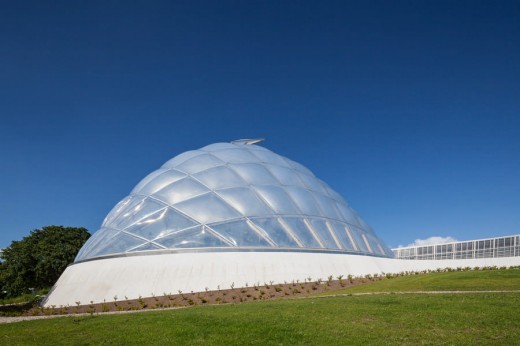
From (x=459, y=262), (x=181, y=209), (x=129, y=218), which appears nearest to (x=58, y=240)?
(x=129, y=218)

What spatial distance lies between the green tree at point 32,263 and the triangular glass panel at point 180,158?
1912 centimetres

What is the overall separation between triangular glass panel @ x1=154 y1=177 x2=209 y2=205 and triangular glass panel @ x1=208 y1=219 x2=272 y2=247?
3175 millimetres

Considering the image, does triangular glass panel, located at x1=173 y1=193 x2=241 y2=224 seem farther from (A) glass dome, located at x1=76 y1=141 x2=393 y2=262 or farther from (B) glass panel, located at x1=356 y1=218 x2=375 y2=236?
(B) glass panel, located at x1=356 y1=218 x2=375 y2=236

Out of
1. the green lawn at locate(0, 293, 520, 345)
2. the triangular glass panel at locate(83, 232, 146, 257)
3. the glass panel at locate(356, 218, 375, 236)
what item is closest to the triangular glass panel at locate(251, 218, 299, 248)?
the triangular glass panel at locate(83, 232, 146, 257)

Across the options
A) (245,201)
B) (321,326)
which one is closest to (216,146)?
(245,201)

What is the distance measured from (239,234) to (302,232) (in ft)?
13.8

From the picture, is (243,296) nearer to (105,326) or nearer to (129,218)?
(105,326)

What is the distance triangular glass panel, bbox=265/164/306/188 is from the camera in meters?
28.5

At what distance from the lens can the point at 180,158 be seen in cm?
3005

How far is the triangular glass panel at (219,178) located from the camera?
25859mm

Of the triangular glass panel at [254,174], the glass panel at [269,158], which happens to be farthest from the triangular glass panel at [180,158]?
the glass panel at [269,158]

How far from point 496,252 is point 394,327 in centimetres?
4725

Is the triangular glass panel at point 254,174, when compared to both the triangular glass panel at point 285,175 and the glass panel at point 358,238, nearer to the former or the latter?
the triangular glass panel at point 285,175

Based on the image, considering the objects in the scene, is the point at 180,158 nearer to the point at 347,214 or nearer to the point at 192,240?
the point at 192,240
